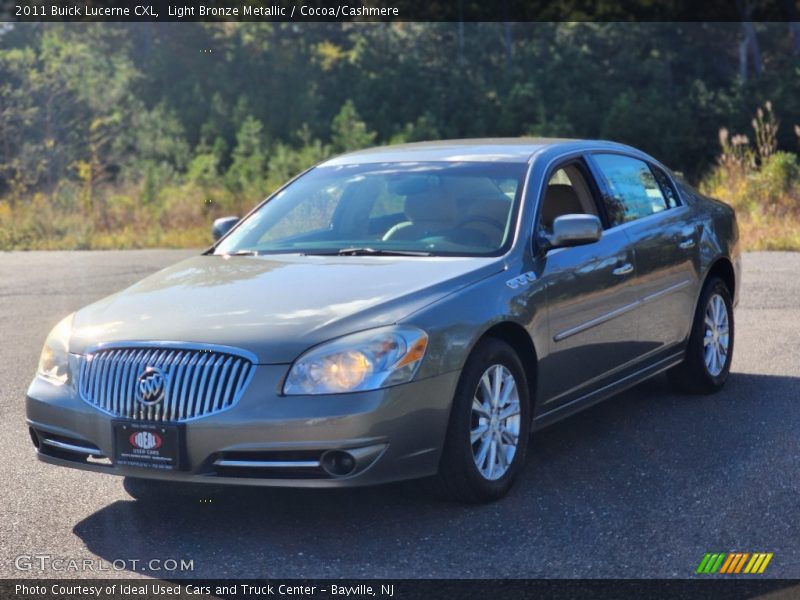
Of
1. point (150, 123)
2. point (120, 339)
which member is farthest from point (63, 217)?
point (150, 123)

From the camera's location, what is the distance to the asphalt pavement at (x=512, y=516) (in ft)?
15.5

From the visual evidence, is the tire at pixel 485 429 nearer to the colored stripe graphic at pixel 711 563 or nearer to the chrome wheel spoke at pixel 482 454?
the chrome wheel spoke at pixel 482 454

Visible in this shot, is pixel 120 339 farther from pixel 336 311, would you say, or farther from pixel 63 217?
pixel 63 217

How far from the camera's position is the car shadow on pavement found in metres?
4.71

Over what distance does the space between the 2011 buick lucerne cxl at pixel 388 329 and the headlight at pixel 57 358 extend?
1 centimetres

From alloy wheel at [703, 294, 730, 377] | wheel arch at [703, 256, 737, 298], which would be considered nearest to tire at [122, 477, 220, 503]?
alloy wheel at [703, 294, 730, 377]

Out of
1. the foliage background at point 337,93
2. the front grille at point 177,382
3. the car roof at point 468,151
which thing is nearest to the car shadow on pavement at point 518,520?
the front grille at point 177,382

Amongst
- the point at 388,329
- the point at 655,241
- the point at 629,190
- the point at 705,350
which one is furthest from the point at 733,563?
the point at 705,350

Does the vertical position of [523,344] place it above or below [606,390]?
above

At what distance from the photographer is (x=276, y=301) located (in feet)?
17.8

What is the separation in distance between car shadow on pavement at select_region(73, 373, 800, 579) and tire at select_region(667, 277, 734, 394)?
3.31 ft

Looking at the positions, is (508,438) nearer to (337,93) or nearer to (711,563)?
(711,563)

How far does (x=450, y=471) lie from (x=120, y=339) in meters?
1.46

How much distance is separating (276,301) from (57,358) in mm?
967
